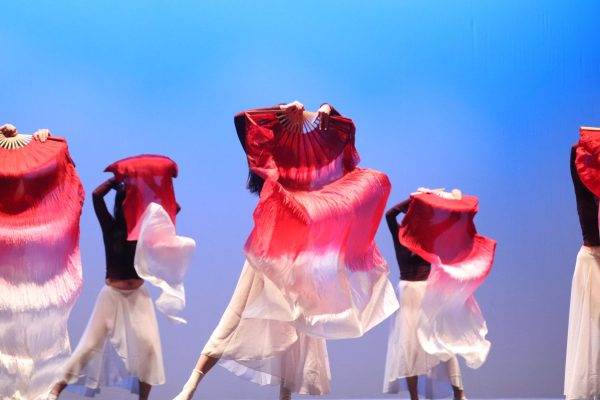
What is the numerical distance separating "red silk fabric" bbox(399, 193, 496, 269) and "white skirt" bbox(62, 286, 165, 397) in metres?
1.35

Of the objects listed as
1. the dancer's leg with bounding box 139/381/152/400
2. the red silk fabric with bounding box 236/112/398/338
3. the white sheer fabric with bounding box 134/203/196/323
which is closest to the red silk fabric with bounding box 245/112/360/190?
the red silk fabric with bounding box 236/112/398/338

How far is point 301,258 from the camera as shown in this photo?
337 cm

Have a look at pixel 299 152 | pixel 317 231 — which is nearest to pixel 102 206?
pixel 299 152

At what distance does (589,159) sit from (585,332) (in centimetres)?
79

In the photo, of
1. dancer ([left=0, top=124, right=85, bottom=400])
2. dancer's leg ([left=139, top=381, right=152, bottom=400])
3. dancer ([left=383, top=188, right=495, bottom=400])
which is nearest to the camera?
dancer ([left=0, top=124, right=85, bottom=400])

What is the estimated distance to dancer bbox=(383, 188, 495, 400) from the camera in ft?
13.0

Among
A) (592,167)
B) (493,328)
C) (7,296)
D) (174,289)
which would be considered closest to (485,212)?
(493,328)

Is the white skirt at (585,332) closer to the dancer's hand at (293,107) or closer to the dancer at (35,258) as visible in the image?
the dancer's hand at (293,107)

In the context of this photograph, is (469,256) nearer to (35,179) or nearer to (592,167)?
(592,167)

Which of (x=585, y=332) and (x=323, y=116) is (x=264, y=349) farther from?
(x=585, y=332)

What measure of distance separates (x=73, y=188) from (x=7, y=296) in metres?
0.57

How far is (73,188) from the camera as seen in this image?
372cm

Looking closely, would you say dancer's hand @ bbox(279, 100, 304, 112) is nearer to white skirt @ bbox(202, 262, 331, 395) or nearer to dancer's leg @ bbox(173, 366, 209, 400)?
white skirt @ bbox(202, 262, 331, 395)

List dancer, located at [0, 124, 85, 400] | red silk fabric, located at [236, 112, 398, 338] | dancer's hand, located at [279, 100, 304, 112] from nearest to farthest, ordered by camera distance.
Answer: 1. red silk fabric, located at [236, 112, 398, 338]
2. dancer, located at [0, 124, 85, 400]
3. dancer's hand, located at [279, 100, 304, 112]
